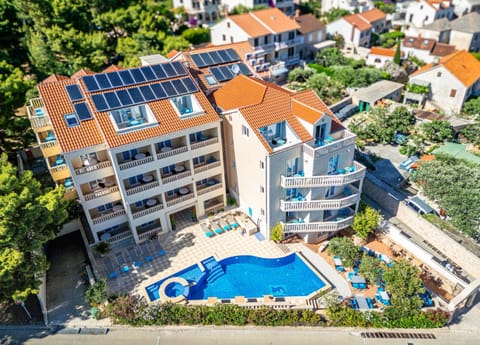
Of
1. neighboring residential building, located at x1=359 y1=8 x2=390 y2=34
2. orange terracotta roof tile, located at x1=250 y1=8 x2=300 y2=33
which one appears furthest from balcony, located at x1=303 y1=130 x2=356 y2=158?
neighboring residential building, located at x1=359 y1=8 x2=390 y2=34

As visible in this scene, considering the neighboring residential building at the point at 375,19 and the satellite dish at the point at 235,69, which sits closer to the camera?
the satellite dish at the point at 235,69

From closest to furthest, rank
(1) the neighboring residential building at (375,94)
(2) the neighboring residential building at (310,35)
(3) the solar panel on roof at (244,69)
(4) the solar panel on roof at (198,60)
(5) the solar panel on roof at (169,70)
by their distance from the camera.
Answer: (5) the solar panel on roof at (169,70), (4) the solar panel on roof at (198,60), (3) the solar panel on roof at (244,69), (1) the neighboring residential building at (375,94), (2) the neighboring residential building at (310,35)

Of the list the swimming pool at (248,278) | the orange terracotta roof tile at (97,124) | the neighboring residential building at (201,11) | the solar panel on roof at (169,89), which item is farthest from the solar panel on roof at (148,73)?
the neighboring residential building at (201,11)

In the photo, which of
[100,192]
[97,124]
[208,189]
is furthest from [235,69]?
[100,192]

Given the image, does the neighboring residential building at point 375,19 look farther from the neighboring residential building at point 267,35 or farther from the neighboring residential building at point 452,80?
the neighboring residential building at point 452,80

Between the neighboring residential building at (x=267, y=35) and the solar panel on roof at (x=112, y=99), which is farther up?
the solar panel on roof at (x=112, y=99)

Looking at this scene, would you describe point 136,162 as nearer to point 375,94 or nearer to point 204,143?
point 204,143

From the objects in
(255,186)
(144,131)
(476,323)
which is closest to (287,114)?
(255,186)
